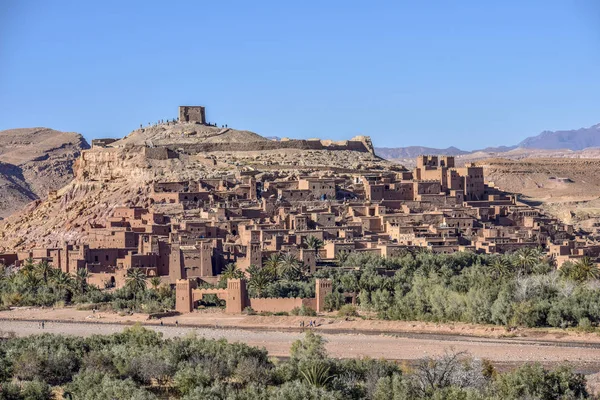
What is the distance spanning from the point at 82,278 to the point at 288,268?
763 centimetres

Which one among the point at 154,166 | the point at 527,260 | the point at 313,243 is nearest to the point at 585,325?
the point at 527,260

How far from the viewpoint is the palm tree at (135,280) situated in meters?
43.9

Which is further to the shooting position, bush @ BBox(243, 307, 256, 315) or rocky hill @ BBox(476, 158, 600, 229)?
rocky hill @ BBox(476, 158, 600, 229)

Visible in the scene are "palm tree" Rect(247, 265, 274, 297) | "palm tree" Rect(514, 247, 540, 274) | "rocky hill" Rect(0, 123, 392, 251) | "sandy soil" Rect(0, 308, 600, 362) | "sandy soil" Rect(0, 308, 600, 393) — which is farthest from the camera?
"rocky hill" Rect(0, 123, 392, 251)

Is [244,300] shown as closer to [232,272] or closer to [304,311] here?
[232,272]

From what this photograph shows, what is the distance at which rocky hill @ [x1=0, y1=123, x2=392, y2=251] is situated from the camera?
56.5m

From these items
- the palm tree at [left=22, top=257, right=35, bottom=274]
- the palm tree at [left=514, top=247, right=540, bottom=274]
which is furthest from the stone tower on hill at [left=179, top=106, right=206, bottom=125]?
the palm tree at [left=514, top=247, right=540, bottom=274]

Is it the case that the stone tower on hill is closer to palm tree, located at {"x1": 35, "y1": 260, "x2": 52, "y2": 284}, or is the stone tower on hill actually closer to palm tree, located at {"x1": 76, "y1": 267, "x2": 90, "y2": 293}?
palm tree, located at {"x1": 35, "y1": 260, "x2": 52, "y2": 284}

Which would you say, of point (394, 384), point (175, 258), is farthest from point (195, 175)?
point (394, 384)

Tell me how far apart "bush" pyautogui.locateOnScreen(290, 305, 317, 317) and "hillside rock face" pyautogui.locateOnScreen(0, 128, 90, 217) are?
4914 centimetres

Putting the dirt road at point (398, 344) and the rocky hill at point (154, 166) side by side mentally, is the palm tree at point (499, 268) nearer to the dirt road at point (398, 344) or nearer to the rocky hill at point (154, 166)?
the dirt road at point (398, 344)

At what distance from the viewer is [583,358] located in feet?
114

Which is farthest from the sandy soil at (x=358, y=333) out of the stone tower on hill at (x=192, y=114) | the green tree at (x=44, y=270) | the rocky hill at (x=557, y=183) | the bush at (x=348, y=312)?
the stone tower on hill at (x=192, y=114)

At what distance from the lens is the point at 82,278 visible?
150 ft
